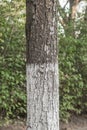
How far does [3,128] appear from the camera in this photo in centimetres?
761

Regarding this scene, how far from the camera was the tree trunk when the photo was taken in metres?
4.00

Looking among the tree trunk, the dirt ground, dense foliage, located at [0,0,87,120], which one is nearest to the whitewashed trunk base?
the tree trunk

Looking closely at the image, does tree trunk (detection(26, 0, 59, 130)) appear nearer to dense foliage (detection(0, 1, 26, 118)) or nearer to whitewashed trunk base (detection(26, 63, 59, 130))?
whitewashed trunk base (detection(26, 63, 59, 130))

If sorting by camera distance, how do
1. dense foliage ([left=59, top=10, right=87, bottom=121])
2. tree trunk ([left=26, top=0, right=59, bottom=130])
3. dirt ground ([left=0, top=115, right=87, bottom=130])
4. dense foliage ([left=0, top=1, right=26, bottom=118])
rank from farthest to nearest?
dense foliage ([left=59, top=10, right=87, bottom=121])
dirt ground ([left=0, top=115, right=87, bottom=130])
dense foliage ([left=0, top=1, right=26, bottom=118])
tree trunk ([left=26, top=0, right=59, bottom=130])

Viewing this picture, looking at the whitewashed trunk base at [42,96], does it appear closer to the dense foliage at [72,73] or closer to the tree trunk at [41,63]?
the tree trunk at [41,63]

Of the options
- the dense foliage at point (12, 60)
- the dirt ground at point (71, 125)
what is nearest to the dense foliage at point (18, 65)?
the dense foliage at point (12, 60)

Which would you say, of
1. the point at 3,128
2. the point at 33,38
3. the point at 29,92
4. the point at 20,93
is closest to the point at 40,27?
the point at 33,38

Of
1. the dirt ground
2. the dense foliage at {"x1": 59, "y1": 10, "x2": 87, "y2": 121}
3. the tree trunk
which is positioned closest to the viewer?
the tree trunk

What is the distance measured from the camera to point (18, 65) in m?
7.44

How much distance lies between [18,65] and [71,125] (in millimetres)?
2274

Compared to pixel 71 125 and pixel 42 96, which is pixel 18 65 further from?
pixel 42 96

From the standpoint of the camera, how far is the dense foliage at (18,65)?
7309 millimetres

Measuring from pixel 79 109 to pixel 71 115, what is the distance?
0.24 m

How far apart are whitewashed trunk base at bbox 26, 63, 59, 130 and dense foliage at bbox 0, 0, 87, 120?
3100 millimetres
